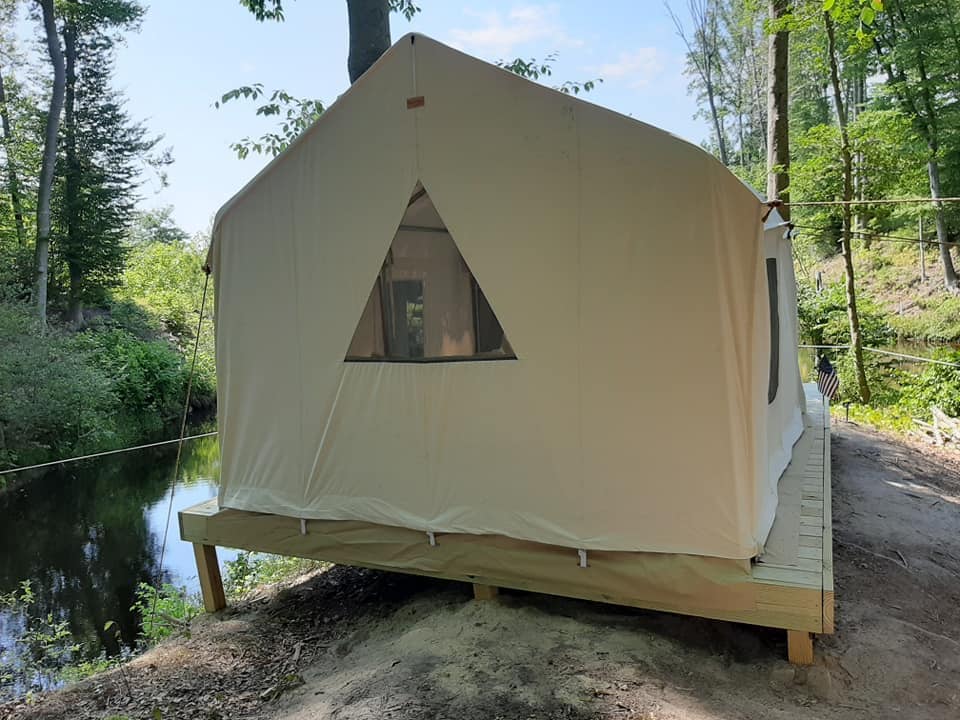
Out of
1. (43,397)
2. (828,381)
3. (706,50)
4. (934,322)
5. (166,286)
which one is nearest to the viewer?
(828,381)

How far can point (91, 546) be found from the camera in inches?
303

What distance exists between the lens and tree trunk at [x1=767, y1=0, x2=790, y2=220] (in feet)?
22.7

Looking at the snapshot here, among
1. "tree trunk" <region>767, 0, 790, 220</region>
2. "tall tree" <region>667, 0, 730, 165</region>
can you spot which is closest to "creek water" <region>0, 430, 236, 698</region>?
"tree trunk" <region>767, 0, 790, 220</region>

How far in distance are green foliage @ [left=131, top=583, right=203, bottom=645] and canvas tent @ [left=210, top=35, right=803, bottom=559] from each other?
3.83 ft

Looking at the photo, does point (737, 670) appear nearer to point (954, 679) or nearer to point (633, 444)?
Answer: point (954, 679)

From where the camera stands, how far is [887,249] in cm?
1995

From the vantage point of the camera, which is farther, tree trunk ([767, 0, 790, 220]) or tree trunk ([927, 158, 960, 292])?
tree trunk ([927, 158, 960, 292])

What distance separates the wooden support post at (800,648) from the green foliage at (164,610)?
3.41m

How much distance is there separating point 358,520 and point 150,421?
12.0m

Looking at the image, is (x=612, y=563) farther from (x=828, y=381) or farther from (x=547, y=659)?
(x=828, y=381)

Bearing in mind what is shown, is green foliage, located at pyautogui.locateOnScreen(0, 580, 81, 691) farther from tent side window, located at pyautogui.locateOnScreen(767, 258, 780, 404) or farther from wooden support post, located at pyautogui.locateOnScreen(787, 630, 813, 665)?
tent side window, located at pyautogui.locateOnScreen(767, 258, 780, 404)

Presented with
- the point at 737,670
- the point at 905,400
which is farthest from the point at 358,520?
the point at 905,400

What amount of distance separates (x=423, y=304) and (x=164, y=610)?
420cm

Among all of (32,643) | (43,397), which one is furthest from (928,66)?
(43,397)
